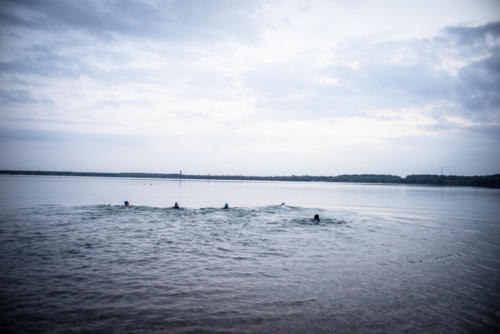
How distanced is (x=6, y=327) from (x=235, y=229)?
13.7 metres

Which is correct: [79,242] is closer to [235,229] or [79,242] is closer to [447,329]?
[235,229]

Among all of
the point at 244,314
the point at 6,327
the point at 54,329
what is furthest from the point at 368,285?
the point at 6,327

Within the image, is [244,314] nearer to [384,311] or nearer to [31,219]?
[384,311]

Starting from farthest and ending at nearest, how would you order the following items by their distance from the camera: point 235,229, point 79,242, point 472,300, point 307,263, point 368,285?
point 235,229 → point 79,242 → point 307,263 → point 368,285 → point 472,300

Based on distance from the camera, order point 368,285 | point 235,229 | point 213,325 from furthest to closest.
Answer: point 235,229 → point 368,285 → point 213,325

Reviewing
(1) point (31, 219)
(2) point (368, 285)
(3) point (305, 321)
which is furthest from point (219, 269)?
(1) point (31, 219)

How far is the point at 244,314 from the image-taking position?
22.6ft

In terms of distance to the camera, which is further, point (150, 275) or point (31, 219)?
point (31, 219)

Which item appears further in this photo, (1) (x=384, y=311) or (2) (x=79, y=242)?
(2) (x=79, y=242)

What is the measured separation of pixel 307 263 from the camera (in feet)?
37.4

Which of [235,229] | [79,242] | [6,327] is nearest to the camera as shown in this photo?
[6,327]

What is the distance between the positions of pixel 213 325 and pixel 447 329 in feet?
17.7

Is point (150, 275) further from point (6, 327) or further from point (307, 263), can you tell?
point (307, 263)

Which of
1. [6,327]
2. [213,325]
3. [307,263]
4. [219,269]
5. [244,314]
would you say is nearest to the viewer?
[6,327]
